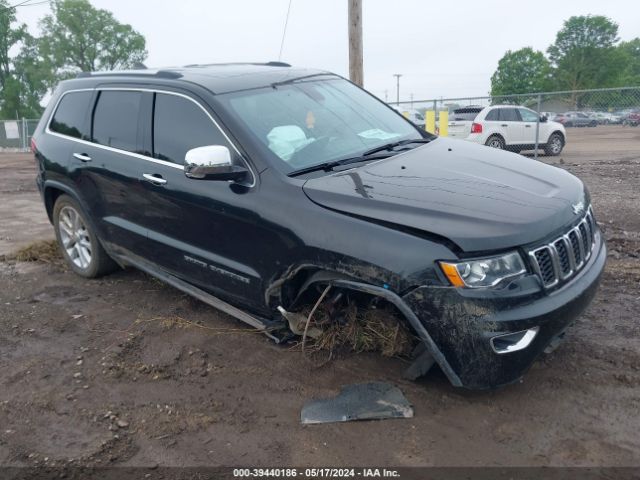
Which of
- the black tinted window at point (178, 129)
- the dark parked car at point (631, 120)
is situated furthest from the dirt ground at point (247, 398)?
the dark parked car at point (631, 120)

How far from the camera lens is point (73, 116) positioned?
5344mm

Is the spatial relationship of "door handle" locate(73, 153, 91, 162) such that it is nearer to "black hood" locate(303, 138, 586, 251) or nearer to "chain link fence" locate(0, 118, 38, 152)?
"black hood" locate(303, 138, 586, 251)

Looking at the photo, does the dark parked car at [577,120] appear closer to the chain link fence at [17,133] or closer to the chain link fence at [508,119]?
the chain link fence at [508,119]

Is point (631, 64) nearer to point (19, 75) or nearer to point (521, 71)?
point (521, 71)

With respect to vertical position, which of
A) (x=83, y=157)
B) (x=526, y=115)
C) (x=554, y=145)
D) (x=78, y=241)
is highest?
(x=83, y=157)

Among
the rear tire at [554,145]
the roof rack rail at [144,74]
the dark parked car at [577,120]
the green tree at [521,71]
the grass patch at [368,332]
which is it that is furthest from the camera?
the green tree at [521,71]

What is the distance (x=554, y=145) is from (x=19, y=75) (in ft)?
226

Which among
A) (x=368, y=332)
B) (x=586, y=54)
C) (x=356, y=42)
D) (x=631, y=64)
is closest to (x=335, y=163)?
(x=368, y=332)

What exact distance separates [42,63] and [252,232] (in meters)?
74.5

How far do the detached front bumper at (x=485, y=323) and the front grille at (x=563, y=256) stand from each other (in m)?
0.08

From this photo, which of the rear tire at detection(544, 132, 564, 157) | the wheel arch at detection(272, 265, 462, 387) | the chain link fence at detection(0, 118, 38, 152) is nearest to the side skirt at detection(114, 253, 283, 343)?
the wheel arch at detection(272, 265, 462, 387)

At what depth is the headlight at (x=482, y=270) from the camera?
2.88m

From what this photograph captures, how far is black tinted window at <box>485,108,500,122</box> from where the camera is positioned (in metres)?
16.1

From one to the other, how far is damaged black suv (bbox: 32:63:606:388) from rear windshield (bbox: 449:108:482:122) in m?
12.5
